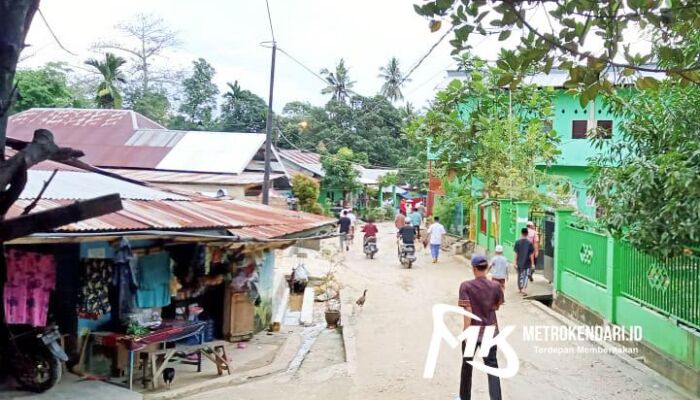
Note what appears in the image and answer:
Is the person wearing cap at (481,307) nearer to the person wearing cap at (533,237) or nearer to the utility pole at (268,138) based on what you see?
the person wearing cap at (533,237)

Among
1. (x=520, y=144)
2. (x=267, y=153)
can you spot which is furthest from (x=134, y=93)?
(x=520, y=144)

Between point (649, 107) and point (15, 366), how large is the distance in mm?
8525

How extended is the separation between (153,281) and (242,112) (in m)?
41.2

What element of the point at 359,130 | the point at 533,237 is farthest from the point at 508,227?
the point at 359,130

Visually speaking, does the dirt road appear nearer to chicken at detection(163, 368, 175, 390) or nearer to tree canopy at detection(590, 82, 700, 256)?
chicken at detection(163, 368, 175, 390)

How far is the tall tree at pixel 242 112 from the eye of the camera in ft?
159

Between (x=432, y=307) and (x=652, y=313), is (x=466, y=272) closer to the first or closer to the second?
(x=432, y=307)

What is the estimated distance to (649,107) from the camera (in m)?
7.70

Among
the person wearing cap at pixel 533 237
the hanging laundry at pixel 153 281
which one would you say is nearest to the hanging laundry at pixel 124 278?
the hanging laundry at pixel 153 281

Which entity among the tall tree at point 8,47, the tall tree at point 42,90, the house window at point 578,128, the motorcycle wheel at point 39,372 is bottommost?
the motorcycle wheel at point 39,372

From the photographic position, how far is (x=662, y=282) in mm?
7699

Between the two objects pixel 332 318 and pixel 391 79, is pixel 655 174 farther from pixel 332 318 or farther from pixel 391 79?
pixel 391 79

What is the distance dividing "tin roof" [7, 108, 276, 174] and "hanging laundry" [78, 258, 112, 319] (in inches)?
519

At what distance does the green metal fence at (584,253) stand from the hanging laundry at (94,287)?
24.4ft
